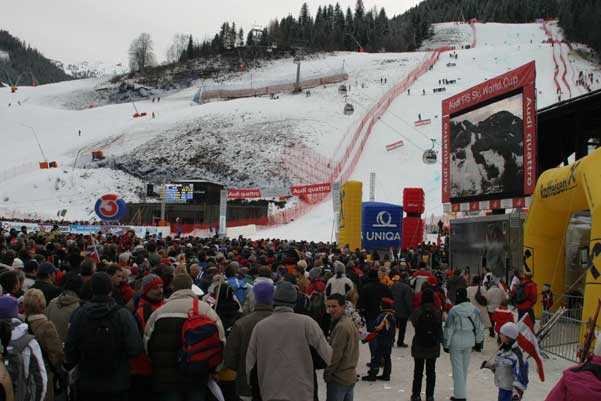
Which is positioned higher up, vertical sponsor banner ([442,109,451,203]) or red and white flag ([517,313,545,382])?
vertical sponsor banner ([442,109,451,203])

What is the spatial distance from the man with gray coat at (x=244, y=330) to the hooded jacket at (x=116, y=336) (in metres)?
0.68

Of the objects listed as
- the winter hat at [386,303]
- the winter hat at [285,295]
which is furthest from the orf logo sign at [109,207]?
the winter hat at [285,295]

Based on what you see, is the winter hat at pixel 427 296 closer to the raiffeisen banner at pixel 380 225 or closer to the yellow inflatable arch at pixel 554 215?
the yellow inflatable arch at pixel 554 215

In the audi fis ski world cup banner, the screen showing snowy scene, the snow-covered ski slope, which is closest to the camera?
the audi fis ski world cup banner

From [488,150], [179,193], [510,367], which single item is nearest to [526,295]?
[510,367]

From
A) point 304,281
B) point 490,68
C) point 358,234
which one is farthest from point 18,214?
point 490,68

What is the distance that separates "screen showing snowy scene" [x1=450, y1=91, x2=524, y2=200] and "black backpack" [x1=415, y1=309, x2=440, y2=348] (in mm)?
11298

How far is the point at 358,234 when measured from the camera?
80.0ft

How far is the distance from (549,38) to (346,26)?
50.3m

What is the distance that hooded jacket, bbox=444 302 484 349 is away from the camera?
767 cm

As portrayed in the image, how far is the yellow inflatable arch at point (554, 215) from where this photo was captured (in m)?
11.6

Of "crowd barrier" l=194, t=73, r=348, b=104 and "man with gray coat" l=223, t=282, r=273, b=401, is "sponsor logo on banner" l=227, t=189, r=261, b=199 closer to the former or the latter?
"man with gray coat" l=223, t=282, r=273, b=401

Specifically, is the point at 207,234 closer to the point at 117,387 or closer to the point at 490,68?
the point at 117,387

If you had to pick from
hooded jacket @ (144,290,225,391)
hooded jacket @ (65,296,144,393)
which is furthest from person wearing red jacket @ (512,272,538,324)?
hooded jacket @ (65,296,144,393)
